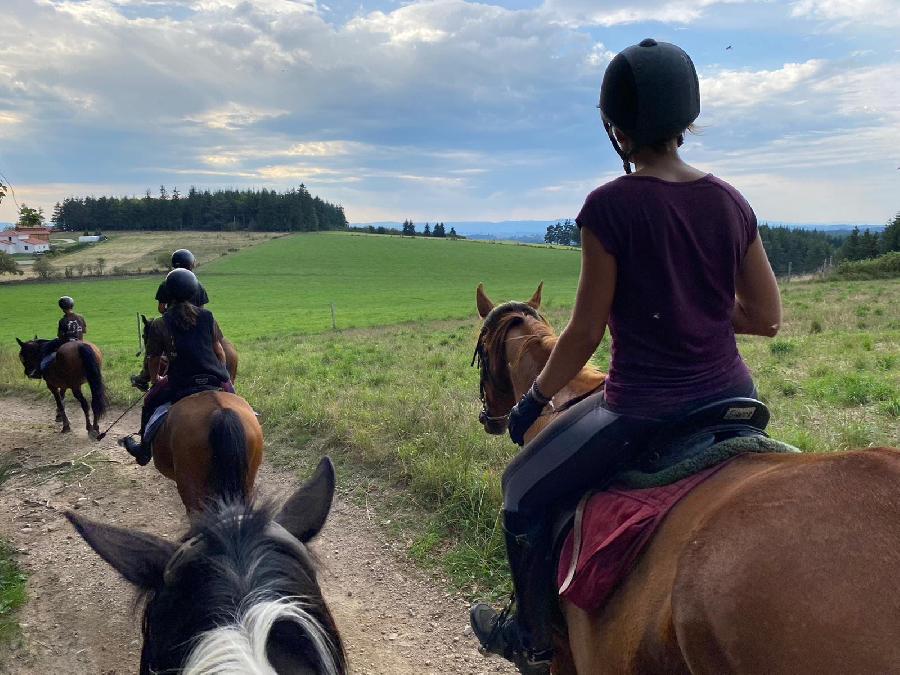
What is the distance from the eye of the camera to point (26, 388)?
1320 cm

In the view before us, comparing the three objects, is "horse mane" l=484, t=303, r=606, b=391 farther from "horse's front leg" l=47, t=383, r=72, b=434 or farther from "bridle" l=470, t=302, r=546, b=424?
"horse's front leg" l=47, t=383, r=72, b=434

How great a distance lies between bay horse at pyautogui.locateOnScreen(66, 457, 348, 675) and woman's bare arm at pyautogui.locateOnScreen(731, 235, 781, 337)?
6.09 ft

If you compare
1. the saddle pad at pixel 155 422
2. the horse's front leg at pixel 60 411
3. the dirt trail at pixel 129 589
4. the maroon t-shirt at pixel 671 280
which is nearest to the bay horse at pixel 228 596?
the dirt trail at pixel 129 589

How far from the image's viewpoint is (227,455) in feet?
13.7

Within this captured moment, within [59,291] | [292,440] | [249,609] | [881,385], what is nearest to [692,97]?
[249,609]

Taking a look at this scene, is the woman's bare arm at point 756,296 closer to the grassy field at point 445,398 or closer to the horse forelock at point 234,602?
the horse forelock at point 234,602

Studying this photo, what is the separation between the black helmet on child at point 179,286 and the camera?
5.27 meters

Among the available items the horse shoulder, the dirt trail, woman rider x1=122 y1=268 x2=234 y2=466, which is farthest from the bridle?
woman rider x1=122 y1=268 x2=234 y2=466

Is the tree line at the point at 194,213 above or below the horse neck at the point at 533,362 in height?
above

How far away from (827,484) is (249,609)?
1588 mm

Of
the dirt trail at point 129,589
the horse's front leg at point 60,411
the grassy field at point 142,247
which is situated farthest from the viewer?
the grassy field at point 142,247

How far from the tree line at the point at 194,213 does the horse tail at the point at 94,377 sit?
9385 cm

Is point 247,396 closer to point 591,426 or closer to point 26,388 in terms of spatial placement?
point 26,388

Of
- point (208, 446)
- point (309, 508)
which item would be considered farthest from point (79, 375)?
point (309, 508)
